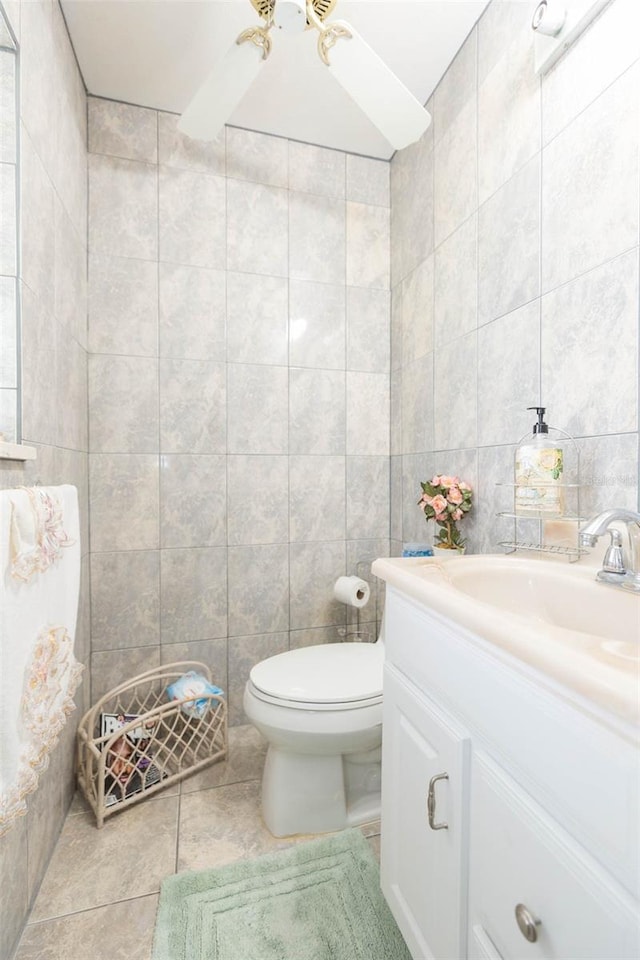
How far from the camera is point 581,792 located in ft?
1.69

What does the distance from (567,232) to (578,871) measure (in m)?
1.24

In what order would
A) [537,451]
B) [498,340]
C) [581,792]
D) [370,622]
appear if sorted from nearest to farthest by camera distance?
[581,792] < [537,451] < [498,340] < [370,622]

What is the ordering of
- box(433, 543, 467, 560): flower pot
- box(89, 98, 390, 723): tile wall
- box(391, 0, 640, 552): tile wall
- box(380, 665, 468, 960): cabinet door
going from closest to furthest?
box(380, 665, 468, 960): cabinet door, box(391, 0, 640, 552): tile wall, box(433, 543, 467, 560): flower pot, box(89, 98, 390, 723): tile wall

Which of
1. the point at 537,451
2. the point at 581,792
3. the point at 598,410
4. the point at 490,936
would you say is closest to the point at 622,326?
the point at 598,410

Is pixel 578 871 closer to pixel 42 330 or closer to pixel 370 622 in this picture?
pixel 42 330

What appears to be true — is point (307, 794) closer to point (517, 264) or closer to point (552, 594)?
point (552, 594)

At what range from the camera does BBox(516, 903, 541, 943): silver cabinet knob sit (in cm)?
58

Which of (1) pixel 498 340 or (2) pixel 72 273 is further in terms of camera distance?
(2) pixel 72 273

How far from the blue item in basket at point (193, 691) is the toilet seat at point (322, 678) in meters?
0.38

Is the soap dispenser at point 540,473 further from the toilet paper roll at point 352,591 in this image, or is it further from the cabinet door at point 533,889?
the toilet paper roll at point 352,591

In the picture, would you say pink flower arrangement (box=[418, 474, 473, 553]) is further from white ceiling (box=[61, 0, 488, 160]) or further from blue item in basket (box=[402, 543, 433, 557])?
white ceiling (box=[61, 0, 488, 160])

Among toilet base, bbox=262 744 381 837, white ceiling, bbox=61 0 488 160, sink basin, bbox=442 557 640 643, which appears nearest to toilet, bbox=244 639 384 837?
toilet base, bbox=262 744 381 837

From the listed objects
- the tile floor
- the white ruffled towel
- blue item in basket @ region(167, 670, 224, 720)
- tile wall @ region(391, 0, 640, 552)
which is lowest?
the tile floor

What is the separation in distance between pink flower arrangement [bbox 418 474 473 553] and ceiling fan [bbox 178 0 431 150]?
1.05 m
